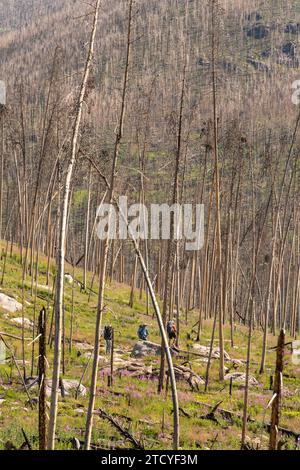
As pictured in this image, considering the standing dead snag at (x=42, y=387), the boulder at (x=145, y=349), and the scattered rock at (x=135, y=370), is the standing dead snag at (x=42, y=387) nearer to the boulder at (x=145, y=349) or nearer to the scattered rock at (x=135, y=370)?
the scattered rock at (x=135, y=370)

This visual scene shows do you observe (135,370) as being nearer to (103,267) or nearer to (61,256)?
(103,267)

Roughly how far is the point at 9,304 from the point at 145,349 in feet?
24.8

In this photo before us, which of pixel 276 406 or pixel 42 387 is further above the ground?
pixel 42 387

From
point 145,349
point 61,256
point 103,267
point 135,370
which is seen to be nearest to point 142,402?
point 135,370

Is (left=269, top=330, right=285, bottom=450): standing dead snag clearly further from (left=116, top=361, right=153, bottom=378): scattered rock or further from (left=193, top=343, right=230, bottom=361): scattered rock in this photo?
(left=193, top=343, right=230, bottom=361): scattered rock

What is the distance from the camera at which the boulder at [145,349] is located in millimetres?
23703

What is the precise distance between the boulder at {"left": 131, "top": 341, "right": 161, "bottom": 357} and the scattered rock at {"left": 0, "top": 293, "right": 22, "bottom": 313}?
667cm

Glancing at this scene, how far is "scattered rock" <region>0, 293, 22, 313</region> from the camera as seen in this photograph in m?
27.2

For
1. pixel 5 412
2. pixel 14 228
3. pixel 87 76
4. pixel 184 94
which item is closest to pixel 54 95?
pixel 184 94

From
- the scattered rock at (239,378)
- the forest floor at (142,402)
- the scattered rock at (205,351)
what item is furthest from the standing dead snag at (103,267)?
the scattered rock at (205,351)

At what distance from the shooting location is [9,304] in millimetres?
27594

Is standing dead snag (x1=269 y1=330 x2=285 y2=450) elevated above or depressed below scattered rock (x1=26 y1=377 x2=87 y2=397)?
above

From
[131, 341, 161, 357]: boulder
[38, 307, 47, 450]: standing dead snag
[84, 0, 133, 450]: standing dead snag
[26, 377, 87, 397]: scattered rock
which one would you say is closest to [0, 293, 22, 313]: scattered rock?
[131, 341, 161, 357]: boulder
